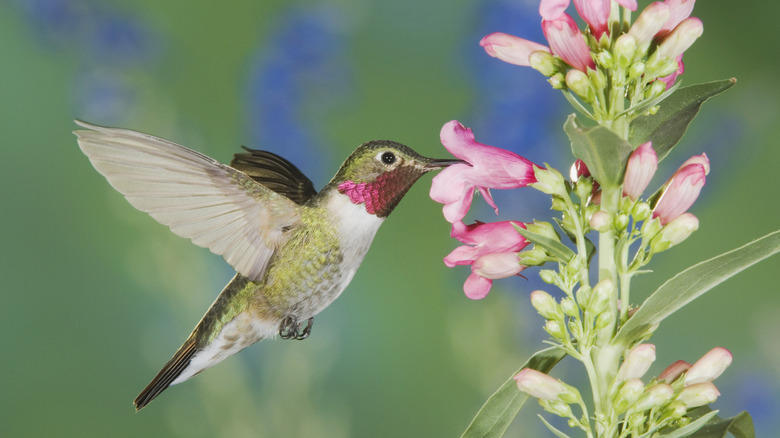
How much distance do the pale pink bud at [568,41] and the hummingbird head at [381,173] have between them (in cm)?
27

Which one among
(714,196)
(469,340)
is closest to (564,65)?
(469,340)

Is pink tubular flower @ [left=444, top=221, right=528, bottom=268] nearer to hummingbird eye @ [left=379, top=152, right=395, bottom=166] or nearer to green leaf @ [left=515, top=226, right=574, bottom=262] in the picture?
green leaf @ [left=515, top=226, right=574, bottom=262]

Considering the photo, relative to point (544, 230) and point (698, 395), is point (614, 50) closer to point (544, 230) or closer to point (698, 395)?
point (544, 230)

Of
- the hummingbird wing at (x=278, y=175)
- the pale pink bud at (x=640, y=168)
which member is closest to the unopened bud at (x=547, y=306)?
the pale pink bud at (x=640, y=168)

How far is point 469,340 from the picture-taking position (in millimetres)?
2080

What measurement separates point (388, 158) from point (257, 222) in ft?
0.66

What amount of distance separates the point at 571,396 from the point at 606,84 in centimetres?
25

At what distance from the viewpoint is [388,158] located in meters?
0.91

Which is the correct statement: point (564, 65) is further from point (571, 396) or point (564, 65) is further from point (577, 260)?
point (571, 396)

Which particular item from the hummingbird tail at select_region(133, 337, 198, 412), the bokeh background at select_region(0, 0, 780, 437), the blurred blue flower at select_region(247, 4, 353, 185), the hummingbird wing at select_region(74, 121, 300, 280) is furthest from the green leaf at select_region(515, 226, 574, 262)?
the blurred blue flower at select_region(247, 4, 353, 185)

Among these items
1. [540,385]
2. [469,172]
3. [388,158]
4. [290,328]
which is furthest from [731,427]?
[290,328]

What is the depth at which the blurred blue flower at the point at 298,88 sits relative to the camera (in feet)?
7.38

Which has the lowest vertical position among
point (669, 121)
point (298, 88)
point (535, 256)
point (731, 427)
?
point (731, 427)

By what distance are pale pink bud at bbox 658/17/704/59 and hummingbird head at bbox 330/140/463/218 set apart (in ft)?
0.98
